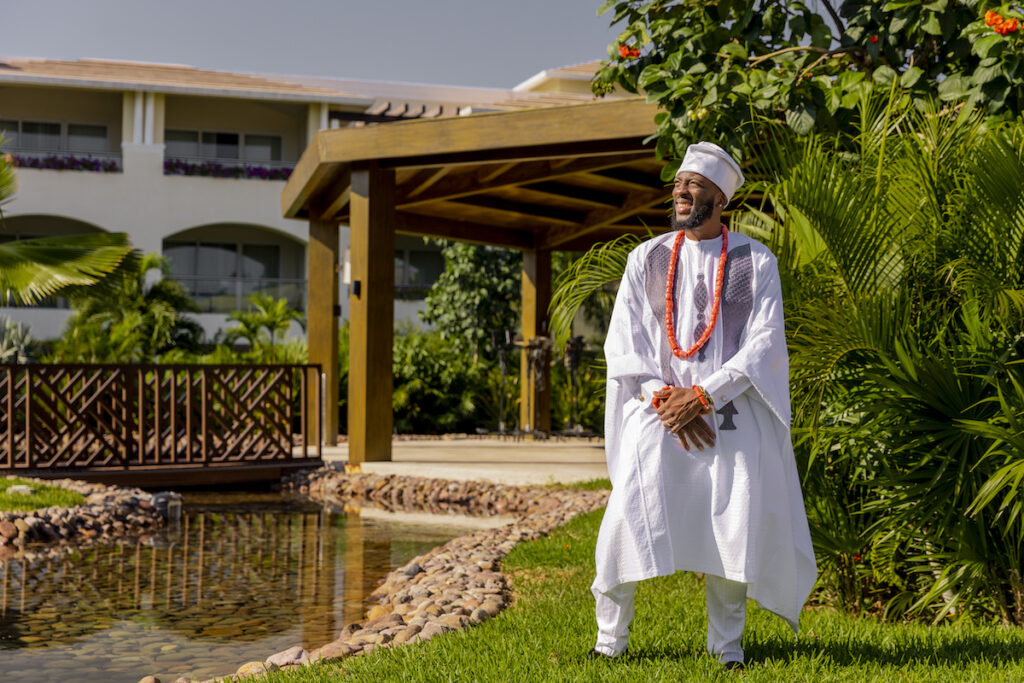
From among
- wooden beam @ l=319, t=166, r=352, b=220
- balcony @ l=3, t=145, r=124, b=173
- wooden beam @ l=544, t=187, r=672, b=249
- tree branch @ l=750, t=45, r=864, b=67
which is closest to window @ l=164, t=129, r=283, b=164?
balcony @ l=3, t=145, r=124, b=173

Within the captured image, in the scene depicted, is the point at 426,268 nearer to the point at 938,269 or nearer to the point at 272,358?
the point at 272,358

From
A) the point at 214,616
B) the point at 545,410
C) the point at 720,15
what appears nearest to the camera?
the point at 214,616

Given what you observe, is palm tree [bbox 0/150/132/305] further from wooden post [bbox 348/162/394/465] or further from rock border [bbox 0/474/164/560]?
wooden post [bbox 348/162/394/465]

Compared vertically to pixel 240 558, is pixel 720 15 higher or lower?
higher

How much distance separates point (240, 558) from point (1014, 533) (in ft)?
16.2

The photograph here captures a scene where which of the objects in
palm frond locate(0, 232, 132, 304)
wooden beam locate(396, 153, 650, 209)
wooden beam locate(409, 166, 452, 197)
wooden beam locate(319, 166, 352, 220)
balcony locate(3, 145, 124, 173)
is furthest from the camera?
balcony locate(3, 145, 124, 173)

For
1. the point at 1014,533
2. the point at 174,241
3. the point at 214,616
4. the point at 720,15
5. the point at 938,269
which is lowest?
the point at 214,616

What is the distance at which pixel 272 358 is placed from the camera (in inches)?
644

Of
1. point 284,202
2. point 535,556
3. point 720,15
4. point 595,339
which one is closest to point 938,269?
point 720,15

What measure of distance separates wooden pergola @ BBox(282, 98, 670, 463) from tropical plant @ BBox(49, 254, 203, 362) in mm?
3655

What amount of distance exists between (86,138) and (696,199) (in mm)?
26692

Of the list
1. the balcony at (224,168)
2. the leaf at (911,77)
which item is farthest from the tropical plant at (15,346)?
the leaf at (911,77)

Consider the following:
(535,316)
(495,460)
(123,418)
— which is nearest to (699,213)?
(495,460)

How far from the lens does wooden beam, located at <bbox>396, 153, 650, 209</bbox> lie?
11.3 m
